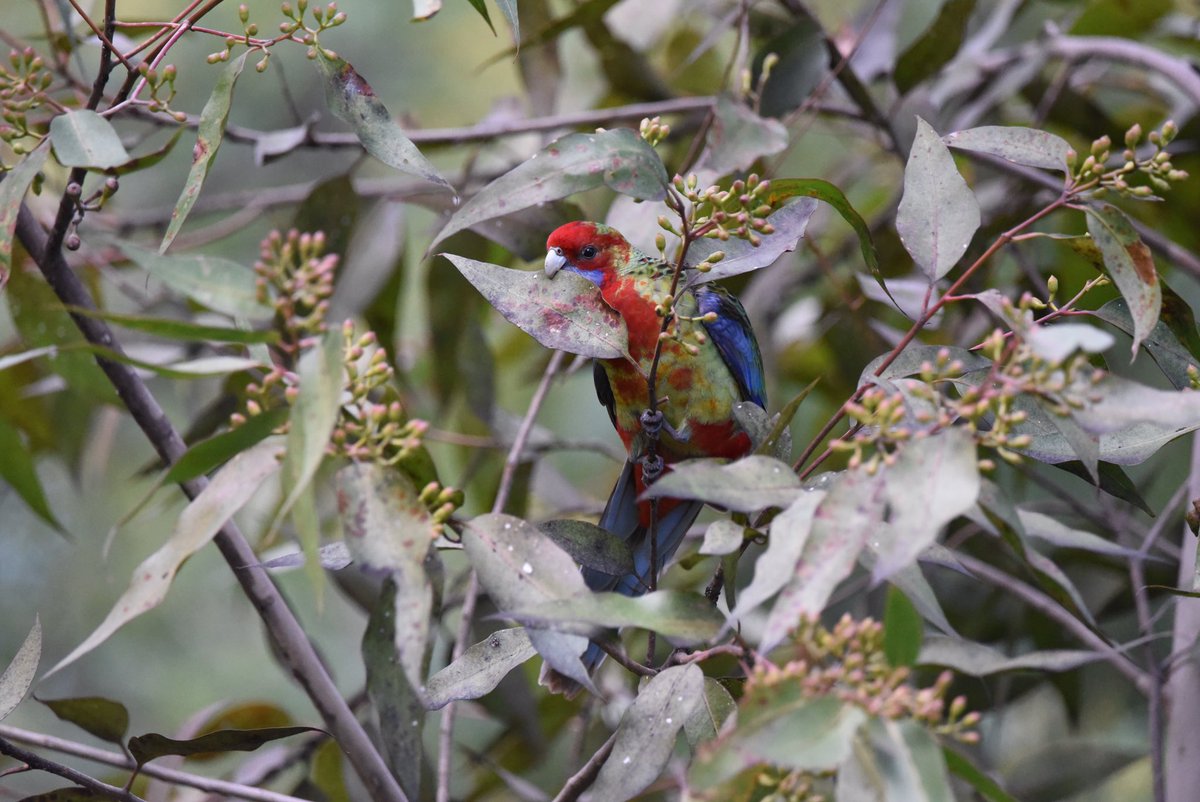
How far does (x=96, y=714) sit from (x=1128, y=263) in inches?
58.4

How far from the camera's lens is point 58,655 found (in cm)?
597

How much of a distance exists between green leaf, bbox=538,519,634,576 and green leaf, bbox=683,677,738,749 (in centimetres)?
19

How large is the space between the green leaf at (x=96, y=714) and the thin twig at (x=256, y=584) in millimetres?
240

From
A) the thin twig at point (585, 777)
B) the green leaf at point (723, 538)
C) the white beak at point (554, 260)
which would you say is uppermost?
the green leaf at point (723, 538)

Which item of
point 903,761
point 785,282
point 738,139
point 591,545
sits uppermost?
point 738,139

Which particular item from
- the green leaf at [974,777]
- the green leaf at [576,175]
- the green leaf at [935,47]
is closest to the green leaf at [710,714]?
the green leaf at [974,777]

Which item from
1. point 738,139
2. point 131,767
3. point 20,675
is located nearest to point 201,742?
point 131,767

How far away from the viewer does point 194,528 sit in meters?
1.21

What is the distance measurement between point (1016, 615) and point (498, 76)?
4.47 metres

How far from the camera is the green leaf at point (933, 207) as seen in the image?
1446mm

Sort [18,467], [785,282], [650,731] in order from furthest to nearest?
[785,282] < [18,467] < [650,731]

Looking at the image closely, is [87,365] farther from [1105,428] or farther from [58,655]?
[58,655]

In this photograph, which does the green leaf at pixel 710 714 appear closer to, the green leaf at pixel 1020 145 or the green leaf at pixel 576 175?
the green leaf at pixel 576 175

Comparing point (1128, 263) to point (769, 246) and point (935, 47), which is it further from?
point (935, 47)
